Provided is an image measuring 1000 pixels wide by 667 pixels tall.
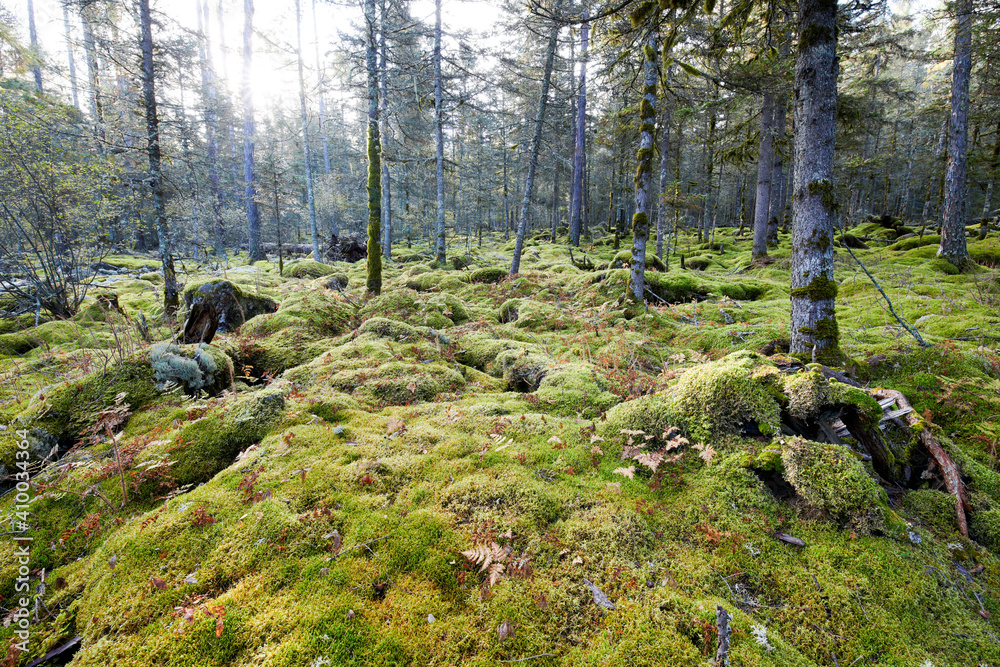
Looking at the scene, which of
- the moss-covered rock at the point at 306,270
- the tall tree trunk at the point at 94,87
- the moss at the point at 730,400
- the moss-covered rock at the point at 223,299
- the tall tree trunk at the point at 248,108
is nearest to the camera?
the moss at the point at 730,400

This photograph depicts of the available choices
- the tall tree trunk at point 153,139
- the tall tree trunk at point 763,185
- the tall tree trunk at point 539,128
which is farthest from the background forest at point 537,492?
the tall tree trunk at point 763,185

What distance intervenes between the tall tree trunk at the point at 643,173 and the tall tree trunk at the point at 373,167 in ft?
21.5

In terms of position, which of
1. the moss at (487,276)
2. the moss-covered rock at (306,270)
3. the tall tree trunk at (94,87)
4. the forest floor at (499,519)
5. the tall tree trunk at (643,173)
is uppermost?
the tall tree trunk at (94,87)

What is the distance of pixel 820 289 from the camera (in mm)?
4133

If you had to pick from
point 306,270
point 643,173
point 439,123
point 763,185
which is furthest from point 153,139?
point 763,185

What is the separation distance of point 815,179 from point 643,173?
4910 mm

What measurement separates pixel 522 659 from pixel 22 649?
2601 millimetres

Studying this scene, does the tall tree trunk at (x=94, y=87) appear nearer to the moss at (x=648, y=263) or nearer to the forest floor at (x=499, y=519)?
the forest floor at (x=499, y=519)

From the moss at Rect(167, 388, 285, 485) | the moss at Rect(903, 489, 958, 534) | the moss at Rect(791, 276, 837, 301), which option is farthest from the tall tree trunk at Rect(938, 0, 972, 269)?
the moss at Rect(167, 388, 285, 485)

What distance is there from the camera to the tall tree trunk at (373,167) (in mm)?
10148

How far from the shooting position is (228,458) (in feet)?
11.9

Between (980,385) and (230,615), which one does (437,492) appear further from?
(980,385)

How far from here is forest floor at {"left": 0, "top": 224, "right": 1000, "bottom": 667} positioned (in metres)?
2.00

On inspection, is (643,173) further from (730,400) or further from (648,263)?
(730,400)
